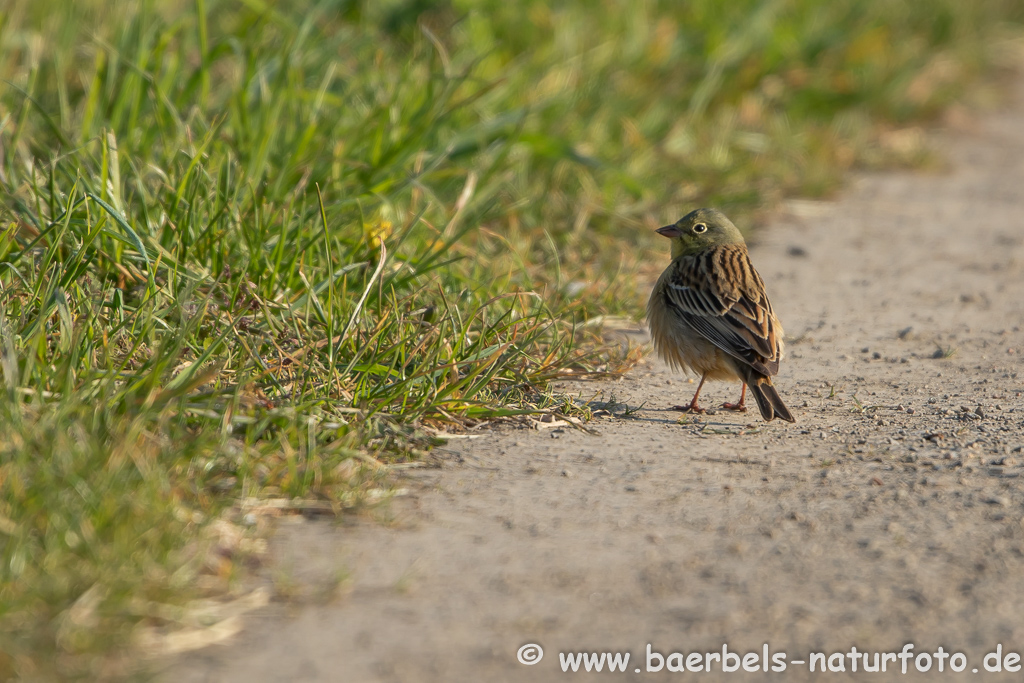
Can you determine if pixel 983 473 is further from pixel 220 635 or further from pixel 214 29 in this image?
pixel 214 29

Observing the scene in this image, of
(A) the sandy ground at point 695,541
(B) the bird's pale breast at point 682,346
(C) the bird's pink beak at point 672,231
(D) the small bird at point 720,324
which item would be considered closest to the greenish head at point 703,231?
(C) the bird's pink beak at point 672,231

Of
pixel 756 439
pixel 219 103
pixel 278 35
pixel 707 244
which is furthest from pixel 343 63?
pixel 756 439

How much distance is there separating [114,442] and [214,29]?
531 cm

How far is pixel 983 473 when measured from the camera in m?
3.98

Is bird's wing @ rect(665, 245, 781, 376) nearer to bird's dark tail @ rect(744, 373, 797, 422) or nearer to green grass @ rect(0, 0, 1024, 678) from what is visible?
bird's dark tail @ rect(744, 373, 797, 422)

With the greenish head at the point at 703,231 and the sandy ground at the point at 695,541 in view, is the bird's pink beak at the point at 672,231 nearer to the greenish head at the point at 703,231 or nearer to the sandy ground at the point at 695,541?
the greenish head at the point at 703,231

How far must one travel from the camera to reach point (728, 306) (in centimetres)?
475

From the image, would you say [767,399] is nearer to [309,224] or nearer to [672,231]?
[672,231]

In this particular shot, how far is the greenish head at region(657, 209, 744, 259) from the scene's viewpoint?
5.41m

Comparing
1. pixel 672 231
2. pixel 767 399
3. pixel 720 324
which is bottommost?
pixel 767 399

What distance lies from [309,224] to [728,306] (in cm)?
189

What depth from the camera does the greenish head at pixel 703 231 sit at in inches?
213

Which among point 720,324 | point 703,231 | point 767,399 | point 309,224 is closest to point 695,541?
point 767,399

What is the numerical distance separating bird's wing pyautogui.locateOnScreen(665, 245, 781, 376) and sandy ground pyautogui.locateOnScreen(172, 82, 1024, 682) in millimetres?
305
